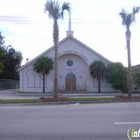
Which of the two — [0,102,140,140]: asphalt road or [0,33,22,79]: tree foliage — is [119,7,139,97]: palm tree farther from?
[0,33,22,79]: tree foliage

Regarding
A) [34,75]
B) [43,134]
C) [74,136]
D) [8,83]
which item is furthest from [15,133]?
[8,83]

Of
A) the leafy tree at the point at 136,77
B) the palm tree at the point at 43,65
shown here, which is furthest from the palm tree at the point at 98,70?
Answer: the palm tree at the point at 43,65

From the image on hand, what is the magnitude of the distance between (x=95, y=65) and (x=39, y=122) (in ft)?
92.3

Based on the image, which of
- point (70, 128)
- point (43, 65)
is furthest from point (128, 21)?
point (70, 128)

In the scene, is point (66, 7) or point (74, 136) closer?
point (74, 136)

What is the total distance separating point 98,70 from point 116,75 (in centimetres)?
260

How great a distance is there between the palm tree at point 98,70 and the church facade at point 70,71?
1209 millimetres

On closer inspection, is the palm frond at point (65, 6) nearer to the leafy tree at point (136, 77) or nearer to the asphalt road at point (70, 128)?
the asphalt road at point (70, 128)

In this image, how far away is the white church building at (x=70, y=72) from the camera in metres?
39.3

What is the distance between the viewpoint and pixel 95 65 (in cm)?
3812

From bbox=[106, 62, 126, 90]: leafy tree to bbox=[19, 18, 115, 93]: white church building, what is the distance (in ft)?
4.94

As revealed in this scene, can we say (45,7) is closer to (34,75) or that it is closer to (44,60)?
(44,60)

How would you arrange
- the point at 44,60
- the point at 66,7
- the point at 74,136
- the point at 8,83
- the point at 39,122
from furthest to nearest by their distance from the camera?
1. the point at 8,83
2. the point at 44,60
3. the point at 66,7
4. the point at 39,122
5. the point at 74,136

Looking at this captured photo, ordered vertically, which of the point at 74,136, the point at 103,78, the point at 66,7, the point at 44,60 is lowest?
the point at 74,136
